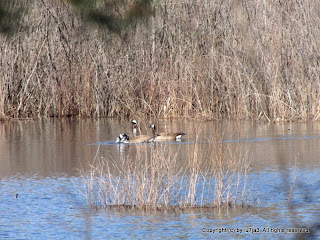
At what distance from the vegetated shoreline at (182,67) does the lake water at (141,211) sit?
2.23m

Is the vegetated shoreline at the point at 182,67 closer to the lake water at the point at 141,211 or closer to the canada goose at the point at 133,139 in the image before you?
the lake water at the point at 141,211

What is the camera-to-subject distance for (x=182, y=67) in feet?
66.3

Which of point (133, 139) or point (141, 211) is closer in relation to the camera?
point (141, 211)

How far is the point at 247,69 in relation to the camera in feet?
64.3

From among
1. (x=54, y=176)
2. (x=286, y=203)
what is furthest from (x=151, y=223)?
(x=54, y=176)

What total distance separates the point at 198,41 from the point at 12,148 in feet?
22.2

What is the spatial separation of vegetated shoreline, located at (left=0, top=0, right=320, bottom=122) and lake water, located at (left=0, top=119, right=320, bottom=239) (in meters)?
2.23

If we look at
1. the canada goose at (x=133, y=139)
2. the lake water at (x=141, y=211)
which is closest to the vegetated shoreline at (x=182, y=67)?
the lake water at (x=141, y=211)

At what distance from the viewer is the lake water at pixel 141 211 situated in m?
→ 8.52

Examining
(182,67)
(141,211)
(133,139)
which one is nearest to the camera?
(141,211)

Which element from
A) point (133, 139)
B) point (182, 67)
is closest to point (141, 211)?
point (133, 139)

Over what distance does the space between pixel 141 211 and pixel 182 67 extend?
1119cm

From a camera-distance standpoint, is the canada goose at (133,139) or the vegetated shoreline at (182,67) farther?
the vegetated shoreline at (182,67)

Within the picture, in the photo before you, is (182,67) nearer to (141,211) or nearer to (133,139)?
(133,139)
